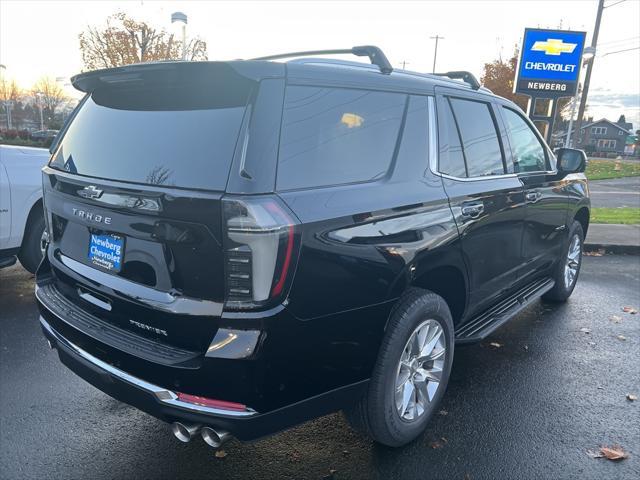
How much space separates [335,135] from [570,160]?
3277mm

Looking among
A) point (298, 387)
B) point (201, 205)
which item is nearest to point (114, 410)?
point (298, 387)

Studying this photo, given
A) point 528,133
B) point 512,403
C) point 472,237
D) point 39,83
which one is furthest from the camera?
point 39,83

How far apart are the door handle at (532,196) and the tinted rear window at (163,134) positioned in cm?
266

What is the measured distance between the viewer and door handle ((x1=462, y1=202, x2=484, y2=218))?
3.08 m

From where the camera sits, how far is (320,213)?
7.06 feet

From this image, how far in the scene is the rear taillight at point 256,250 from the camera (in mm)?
1942

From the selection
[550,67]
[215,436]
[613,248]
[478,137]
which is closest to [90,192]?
[215,436]

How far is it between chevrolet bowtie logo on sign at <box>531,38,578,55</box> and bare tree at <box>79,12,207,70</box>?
2233 centimetres

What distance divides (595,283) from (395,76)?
491cm

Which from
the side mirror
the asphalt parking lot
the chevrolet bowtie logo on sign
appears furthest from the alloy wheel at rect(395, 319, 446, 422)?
the chevrolet bowtie logo on sign

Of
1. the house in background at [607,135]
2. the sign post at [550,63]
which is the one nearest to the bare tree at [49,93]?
the sign post at [550,63]

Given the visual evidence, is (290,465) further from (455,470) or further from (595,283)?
(595,283)

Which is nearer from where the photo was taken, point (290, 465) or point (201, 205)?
point (201, 205)

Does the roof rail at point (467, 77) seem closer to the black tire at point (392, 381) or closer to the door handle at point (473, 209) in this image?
the door handle at point (473, 209)
